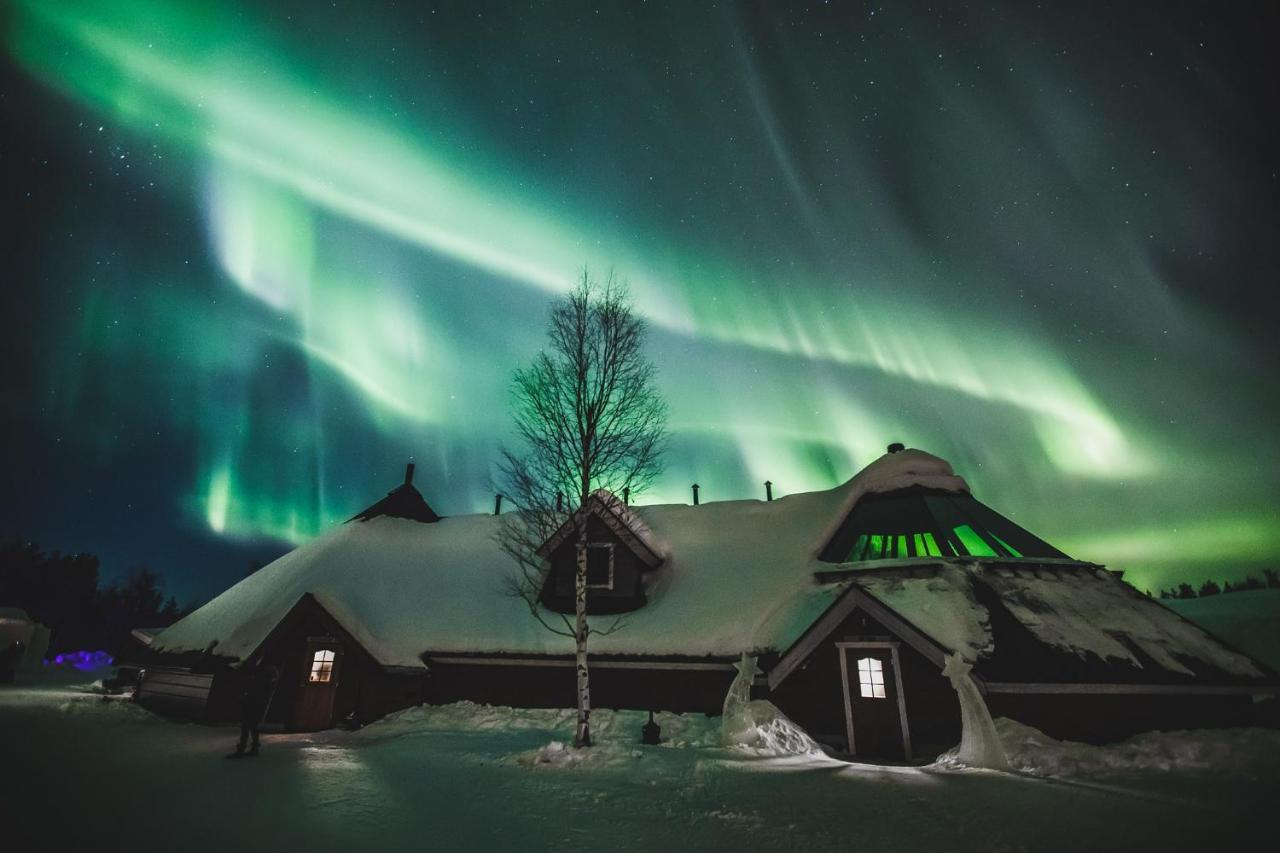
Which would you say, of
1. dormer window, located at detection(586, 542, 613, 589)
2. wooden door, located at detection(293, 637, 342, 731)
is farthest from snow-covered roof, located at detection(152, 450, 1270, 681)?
dormer window, located at detection(586, 542, 613, 589)

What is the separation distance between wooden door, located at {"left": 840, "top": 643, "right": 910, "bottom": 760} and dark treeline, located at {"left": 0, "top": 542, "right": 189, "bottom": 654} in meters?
66.2

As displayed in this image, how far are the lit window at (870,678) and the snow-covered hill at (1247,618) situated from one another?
115 ft

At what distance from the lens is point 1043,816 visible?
7.24 meters

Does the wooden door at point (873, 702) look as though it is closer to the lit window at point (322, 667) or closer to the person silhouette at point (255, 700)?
the person silhouette at point (255, 700)

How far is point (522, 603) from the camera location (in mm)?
19234

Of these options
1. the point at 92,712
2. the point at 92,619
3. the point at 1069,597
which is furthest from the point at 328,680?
the point at 92,619

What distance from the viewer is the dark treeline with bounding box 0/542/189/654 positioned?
55.6 m

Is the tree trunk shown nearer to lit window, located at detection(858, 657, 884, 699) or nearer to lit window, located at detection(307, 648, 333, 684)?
lit window, located at detection(858, 657, 884, 699)

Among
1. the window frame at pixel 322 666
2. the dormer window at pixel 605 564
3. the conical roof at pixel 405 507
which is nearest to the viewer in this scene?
the window frame at pixel 322 666

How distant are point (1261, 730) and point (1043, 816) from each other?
8.34 metres

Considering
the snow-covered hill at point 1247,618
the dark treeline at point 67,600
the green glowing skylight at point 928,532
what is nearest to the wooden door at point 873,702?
the green glowing skylight at point 928,532

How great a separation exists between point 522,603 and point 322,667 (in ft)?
20.1

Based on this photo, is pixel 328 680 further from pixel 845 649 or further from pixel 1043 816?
pixel 1043 816

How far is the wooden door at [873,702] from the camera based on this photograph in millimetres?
12453
